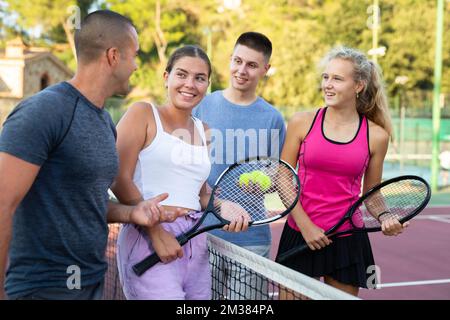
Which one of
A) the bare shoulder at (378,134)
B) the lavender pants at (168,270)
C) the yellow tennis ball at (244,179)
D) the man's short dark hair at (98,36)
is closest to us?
the man's short dark hair at (98,36)

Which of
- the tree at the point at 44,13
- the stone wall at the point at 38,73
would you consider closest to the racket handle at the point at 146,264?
the stone wall at the point at 38,73

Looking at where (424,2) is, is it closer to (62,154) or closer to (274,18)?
(274,18)

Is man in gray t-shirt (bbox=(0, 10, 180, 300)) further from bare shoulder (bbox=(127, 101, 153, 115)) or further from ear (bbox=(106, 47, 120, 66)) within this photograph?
bare shoulder (bbox=(127, 101, 153, 115))

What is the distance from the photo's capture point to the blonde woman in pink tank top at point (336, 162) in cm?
259

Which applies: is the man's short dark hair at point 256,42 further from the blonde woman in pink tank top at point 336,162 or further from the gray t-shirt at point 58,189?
the gray t-shirt at point 58,189

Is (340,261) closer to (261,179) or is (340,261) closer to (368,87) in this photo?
(261,179)

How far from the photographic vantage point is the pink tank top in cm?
258

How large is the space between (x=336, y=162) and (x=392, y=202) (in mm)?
425

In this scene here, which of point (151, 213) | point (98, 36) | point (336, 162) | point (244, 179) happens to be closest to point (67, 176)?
point (151, 213)

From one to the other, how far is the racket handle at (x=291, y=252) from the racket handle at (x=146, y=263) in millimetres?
734

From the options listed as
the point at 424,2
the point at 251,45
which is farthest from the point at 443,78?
the point at 251,45

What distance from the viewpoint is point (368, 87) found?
2768mm

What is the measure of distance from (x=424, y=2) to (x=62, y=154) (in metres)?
28.0
